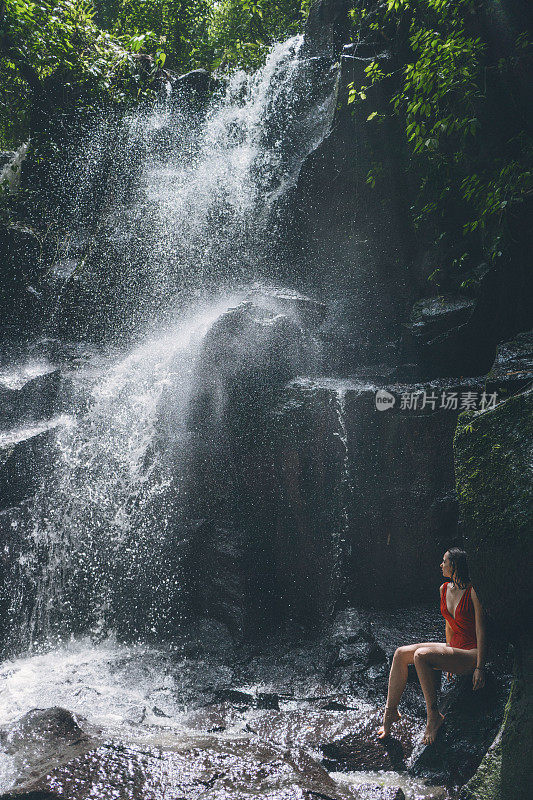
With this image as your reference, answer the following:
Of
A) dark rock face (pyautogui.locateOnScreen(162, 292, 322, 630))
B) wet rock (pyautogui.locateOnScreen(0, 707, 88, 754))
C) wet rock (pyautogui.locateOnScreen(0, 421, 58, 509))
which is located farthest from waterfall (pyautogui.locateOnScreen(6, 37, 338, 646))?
wet rock (pyautogui.locateOnScreen(0, 707, 88, 754))

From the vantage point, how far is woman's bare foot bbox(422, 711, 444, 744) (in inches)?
145

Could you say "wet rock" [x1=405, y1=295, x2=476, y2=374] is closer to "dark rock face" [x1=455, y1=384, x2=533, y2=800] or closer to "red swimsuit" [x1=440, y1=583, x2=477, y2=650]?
"red swimsuit" [x1=440, y1=583, x2=477, y2=650]

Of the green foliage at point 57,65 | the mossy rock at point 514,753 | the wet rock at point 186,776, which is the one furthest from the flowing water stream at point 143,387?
the green foliage at point 57,65

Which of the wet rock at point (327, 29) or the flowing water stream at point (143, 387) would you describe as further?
the wet rock at point (327, 29)

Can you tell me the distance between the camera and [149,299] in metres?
10.1

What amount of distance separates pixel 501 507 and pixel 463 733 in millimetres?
2221

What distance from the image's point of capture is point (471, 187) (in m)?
6.59

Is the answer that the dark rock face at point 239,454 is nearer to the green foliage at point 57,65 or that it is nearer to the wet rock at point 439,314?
the wet rock at point 439,314

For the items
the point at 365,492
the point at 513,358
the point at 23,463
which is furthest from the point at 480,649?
the point at 23,463

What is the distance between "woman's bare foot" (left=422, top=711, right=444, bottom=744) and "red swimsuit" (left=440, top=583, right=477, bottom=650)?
1.85 ft

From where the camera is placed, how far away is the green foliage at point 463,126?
6.26m

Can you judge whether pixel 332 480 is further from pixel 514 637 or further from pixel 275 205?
pixel 275 205

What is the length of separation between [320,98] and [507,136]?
536cm

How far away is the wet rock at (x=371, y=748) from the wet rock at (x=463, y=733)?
5.9 inches
